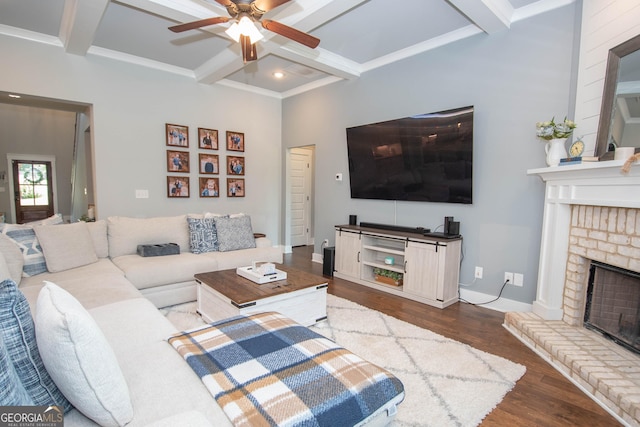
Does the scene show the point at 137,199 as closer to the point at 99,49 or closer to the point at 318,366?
the point at 99,49

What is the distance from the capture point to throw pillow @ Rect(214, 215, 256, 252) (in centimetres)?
384

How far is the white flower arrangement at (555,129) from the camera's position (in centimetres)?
257

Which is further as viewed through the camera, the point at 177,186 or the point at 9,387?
the point at 177,186

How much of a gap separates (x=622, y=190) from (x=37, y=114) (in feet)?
36.2

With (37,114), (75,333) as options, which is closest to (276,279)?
(75,333)

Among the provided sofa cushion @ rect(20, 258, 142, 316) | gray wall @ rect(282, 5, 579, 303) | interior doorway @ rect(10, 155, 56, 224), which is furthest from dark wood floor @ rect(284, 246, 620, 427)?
interior doorway @ rect(10, 155, 56, 224)

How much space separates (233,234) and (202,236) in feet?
1.18

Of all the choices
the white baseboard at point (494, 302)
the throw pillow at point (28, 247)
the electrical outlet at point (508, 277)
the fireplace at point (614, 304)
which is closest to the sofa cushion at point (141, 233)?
the throw pillow at point (28, 247)

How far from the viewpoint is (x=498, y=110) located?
3.21m

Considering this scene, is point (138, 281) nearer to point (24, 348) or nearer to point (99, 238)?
point (99, 238)

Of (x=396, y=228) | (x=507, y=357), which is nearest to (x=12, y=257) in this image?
(x=396, y=228)

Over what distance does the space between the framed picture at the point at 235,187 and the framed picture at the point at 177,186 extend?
67cm

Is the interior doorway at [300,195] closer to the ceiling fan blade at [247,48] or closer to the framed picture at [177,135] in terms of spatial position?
the framed picture at [177,135]

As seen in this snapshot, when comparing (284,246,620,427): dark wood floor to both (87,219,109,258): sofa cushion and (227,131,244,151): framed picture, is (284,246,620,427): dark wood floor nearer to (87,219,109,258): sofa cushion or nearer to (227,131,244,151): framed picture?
(87,219,109,258): sofa cushion
